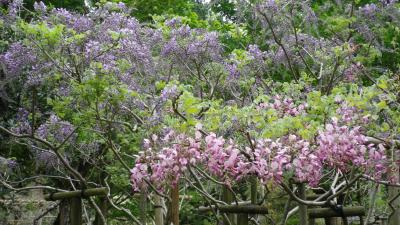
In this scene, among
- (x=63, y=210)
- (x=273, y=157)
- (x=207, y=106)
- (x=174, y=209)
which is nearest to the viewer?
(x=273, y=157)

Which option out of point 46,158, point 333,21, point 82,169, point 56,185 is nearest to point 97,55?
point 46,158

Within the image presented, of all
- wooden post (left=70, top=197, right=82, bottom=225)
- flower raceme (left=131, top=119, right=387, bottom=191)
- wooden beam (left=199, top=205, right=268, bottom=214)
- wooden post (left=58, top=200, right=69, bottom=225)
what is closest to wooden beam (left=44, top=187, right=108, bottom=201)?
wooden post (left=70, top=197, right=82, bottom=225)

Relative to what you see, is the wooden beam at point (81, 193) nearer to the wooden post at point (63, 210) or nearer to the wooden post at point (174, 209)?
the wooden post at point (174, 209)

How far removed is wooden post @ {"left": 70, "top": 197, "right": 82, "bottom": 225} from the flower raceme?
2757 mm

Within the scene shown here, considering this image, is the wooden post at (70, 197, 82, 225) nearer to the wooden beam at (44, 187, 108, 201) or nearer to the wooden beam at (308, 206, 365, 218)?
the wooden beam at (44, 187, 108, 201)

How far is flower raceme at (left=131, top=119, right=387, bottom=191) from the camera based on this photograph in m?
3.60

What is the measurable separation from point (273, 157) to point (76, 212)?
137 inches

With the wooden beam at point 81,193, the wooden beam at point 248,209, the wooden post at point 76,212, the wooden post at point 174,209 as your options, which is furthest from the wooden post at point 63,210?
the wooden beam at point 248,209

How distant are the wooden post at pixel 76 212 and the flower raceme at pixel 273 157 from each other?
2.76 metres

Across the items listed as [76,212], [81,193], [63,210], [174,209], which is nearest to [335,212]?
[174,209]

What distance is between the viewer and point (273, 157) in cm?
360

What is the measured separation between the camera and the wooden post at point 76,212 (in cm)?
636

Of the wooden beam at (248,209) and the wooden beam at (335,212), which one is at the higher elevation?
the wooden beam at (248,209)

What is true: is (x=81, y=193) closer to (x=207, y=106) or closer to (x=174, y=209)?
(x=174, y=209)
